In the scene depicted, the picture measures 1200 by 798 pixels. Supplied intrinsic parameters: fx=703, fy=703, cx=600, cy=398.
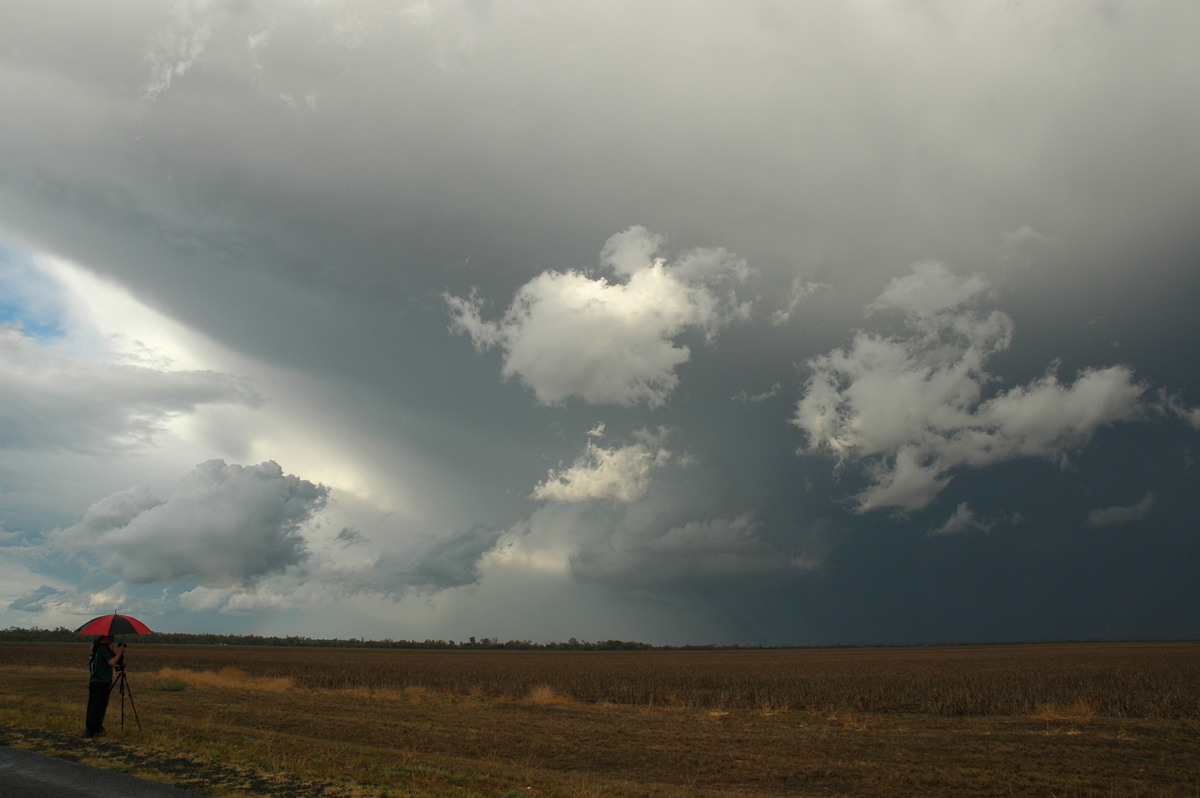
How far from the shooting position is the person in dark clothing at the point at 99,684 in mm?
18594

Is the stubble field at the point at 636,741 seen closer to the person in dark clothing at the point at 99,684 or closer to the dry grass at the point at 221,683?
the person in dark clothing at the point at 99,684

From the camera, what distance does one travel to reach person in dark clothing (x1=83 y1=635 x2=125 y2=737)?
61.0ft

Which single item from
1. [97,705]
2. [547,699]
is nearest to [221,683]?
[547,699]

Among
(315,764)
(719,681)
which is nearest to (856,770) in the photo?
(315,764)

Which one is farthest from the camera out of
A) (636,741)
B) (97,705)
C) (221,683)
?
(221,683)

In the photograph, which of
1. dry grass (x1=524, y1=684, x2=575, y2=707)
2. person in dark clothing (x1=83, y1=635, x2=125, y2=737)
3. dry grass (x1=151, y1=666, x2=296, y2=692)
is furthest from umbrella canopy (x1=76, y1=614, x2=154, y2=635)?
dry grass (x1=151, y1=666, x2=296, y2=692)

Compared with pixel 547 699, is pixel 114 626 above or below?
above

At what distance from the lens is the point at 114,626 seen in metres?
19.4

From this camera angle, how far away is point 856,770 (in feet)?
60.1

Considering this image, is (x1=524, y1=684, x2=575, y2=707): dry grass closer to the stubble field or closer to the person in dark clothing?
the stubble field

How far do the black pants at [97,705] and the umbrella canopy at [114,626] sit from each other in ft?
4.42

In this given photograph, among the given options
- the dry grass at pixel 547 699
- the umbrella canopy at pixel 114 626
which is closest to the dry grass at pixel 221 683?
the dry grass at pixel 547 699

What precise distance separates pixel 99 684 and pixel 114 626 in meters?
1.49

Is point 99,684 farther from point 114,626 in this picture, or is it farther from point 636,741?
point 636,741
